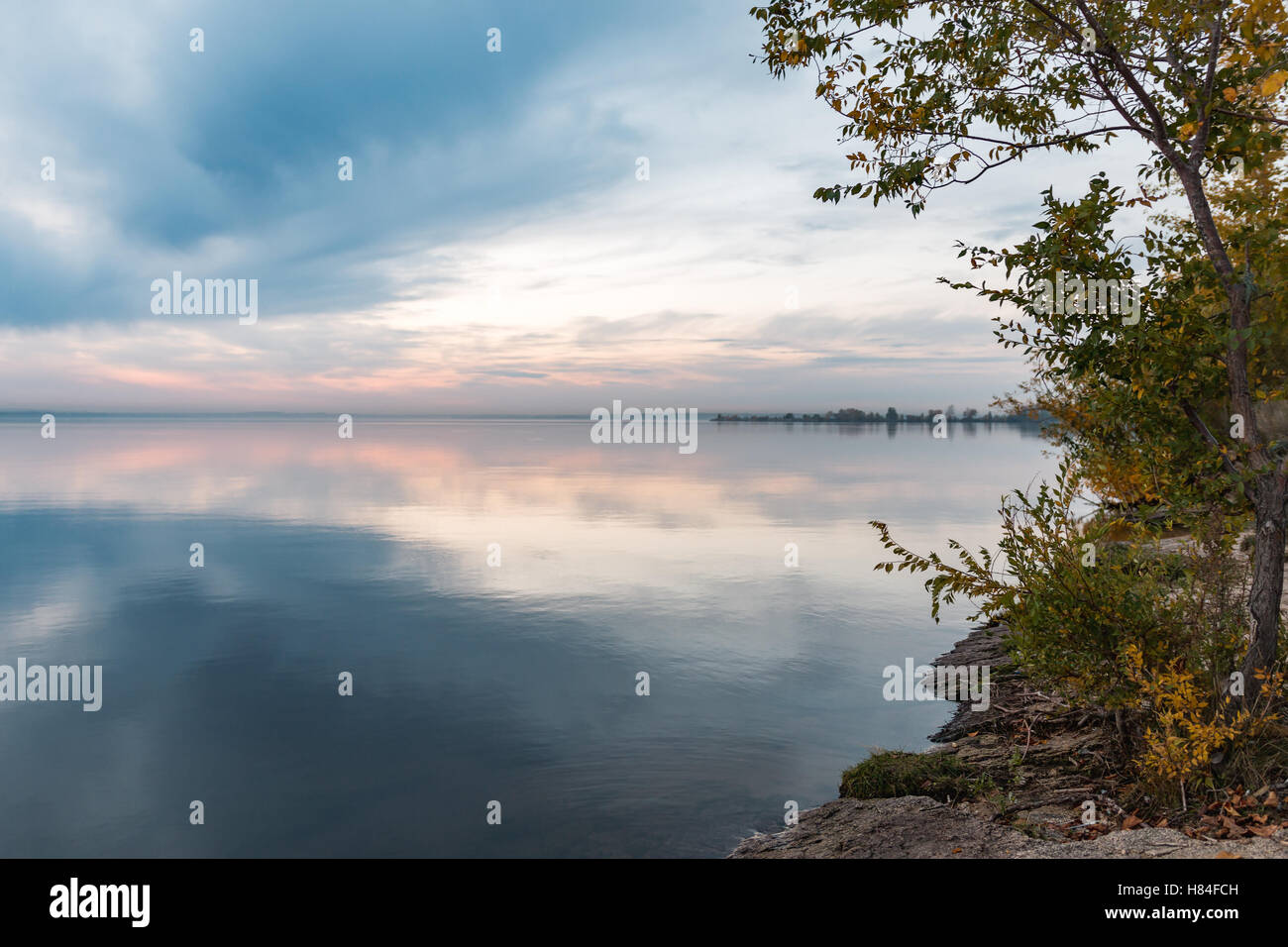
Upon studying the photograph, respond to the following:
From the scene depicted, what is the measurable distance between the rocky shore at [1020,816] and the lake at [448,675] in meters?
1.20

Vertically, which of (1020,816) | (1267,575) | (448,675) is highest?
(1267,575)

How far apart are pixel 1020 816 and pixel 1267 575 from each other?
3.28m

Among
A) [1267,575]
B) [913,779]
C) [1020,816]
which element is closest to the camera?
[1267,575]

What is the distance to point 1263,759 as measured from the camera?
25.5 ft

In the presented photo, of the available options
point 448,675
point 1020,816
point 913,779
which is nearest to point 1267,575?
point 1020,816

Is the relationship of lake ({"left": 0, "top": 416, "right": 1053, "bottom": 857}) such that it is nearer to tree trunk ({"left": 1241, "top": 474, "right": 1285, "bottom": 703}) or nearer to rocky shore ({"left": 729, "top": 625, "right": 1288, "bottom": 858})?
rocky shore ({"left": 729, "top": 625, "right": 1288, "bottom": 858})

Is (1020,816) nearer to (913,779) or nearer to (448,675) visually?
(913,779)

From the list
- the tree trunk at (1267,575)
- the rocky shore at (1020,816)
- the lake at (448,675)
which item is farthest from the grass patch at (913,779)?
the tree trunk at (1267,575)

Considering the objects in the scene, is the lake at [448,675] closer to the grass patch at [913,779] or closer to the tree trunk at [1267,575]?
the grass patch at [913,779]

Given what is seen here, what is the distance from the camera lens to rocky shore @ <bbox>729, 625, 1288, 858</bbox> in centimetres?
691

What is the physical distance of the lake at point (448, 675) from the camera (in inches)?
411

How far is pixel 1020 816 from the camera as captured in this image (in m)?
8.27
